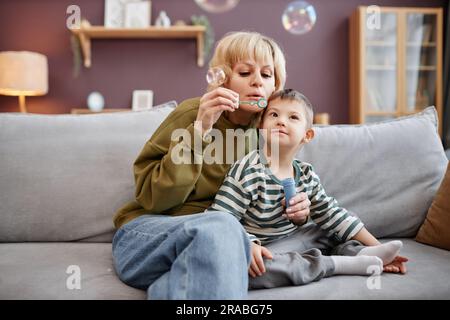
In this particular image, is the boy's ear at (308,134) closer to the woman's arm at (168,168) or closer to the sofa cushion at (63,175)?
the woman's arm at (168,168)

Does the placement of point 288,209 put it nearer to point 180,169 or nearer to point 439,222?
point 180,169

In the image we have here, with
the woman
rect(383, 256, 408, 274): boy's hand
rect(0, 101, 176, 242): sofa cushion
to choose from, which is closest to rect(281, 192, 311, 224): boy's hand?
the woman

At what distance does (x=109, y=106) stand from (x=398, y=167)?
2710 mm

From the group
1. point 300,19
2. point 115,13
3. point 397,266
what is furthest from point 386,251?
point 115,13

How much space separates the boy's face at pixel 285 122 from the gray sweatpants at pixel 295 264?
0.26m

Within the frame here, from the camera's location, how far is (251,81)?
1151mm

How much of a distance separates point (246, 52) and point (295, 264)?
0.57 metres

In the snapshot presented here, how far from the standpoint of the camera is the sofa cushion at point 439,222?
4.01 feet

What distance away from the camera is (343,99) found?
368 cm

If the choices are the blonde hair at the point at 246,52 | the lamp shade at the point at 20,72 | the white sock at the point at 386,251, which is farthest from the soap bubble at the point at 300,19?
the lamp shade at the point at 20,72

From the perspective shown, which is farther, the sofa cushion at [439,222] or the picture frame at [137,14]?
the picture frame at [137,14]

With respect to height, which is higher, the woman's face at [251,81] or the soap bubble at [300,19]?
the soap bubble at [300,19]

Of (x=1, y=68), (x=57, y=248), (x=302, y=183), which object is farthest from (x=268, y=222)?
(x=1, y=68)
